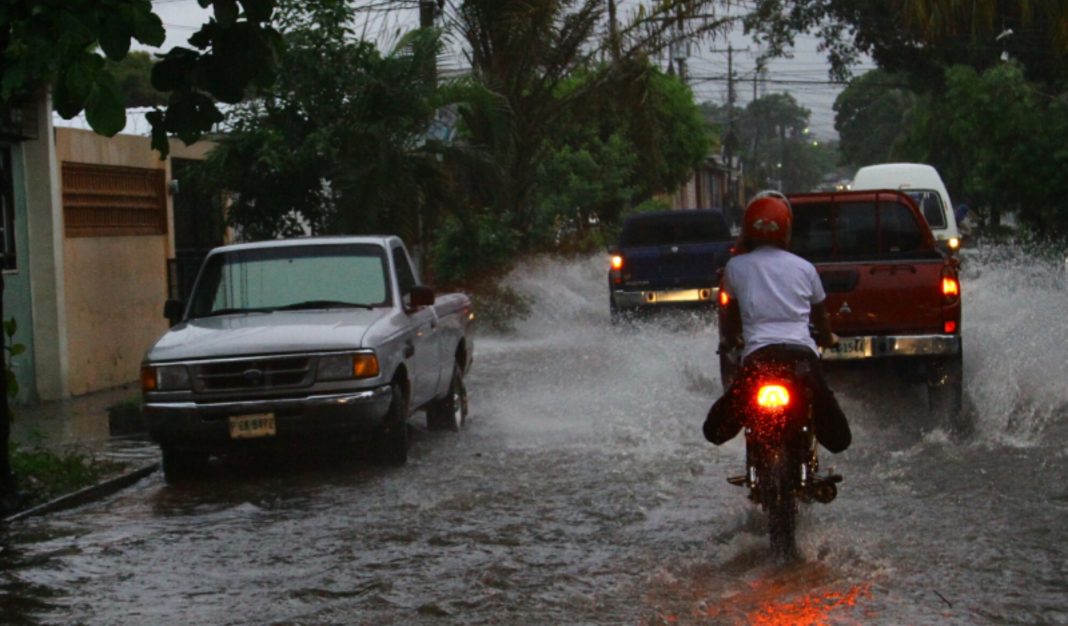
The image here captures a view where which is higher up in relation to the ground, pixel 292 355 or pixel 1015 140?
pixel 1015 140

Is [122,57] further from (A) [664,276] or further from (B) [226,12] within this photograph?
(A) [664,276]

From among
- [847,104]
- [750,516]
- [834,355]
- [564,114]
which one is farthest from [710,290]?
[847,104]

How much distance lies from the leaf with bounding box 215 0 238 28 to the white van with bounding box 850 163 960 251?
806 inches

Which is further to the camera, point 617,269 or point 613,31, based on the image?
point 613,31

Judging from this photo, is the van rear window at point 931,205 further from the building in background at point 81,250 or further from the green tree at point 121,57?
the green tree at point 121,57

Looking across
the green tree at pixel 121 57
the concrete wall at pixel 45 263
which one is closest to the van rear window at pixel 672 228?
the concrete wall at pixel 45 263

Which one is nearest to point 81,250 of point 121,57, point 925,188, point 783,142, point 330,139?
point 330,139

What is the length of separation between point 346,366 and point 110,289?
9.87 metres

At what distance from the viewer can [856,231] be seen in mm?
13578

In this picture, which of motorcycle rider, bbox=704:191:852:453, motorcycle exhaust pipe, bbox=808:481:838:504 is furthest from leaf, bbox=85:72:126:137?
motorcycle exhaust pipe, bbox=808:481:838:504

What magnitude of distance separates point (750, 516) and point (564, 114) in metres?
20.6

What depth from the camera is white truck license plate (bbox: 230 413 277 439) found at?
1098 centimetres

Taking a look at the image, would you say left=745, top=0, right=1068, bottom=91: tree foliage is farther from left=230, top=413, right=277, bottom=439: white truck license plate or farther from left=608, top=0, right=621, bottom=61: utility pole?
left=230, top=413, right=277, bottom=439: white truck license plate

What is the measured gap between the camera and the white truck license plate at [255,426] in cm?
1098
